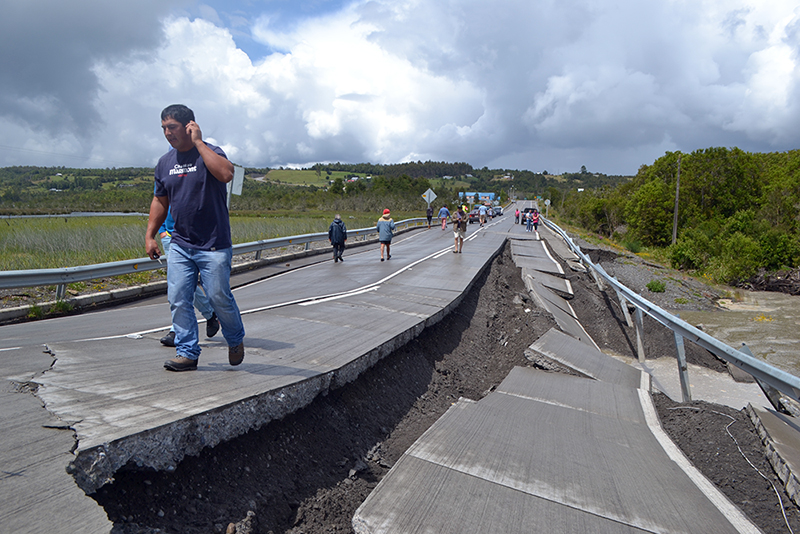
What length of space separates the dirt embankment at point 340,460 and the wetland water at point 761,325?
11.0 meters

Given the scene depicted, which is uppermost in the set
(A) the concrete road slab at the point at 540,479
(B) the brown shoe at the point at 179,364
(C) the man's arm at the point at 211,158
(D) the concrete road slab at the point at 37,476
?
(C) the man's arm at the point at 211,158

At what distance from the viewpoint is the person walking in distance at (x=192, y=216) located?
3.69 m

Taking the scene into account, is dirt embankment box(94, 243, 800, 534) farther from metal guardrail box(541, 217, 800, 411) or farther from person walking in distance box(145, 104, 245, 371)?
person walking in distance box(145, 104, 245, 371)

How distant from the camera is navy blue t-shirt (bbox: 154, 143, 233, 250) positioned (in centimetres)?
370

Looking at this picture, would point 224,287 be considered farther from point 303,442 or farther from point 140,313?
point 140,313

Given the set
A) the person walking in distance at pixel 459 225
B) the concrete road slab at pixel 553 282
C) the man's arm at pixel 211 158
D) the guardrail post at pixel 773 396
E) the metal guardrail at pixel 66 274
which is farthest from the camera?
the person walking in distance at pixel 459 225

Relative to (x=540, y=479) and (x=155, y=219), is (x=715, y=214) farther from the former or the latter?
(x=155, y=219)

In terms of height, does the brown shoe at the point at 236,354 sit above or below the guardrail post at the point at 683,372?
above

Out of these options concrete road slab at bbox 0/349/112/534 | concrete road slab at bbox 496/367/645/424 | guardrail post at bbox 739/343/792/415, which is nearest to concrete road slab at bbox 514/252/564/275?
concrete road slab at bbox 496/367/645/424

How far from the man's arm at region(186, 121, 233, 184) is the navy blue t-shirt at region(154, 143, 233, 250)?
0.37ft

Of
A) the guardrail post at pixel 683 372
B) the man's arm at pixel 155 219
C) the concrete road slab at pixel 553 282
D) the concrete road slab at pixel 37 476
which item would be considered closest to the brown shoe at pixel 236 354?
the man's arm at pixel 155 219

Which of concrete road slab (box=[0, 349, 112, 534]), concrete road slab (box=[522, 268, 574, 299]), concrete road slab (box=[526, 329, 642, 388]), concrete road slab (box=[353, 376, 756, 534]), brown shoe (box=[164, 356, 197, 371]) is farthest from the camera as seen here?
concrete road slab (box=[522, 268, 574, 299])

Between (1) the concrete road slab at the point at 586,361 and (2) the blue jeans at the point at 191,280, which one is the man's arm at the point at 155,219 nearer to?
(2) the blue jeans at the point at 191,280

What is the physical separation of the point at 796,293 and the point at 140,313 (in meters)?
31.8
